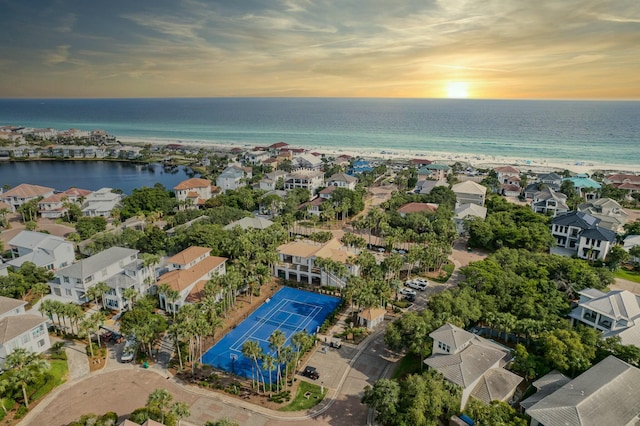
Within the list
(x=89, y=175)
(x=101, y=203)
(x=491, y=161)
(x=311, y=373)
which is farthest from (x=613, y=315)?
(x=89, y=175)

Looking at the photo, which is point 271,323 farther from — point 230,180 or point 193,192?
point 230,180

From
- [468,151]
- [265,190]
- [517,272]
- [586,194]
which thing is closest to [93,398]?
[517,272]

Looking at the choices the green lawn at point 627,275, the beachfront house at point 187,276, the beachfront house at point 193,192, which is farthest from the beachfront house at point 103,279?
the green lawn at point 627,275

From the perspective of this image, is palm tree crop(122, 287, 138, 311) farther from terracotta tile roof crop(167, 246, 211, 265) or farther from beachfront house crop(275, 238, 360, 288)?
beachfront house crop(275, 238, 360, 288)

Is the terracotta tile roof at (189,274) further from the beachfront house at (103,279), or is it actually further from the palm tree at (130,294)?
the palm tree at (130,294)

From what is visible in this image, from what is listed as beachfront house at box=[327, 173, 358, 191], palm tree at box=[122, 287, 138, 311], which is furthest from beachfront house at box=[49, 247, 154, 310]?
beachfront house at box=[327, 173, 358, 191]

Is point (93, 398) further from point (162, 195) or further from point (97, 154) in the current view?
point (97, 154)
